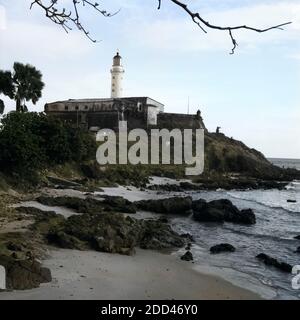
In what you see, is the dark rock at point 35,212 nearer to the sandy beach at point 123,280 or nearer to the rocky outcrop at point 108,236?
the rocky outcrop at point 108,236

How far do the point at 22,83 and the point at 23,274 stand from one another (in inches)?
1216

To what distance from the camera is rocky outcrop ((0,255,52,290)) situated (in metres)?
11.3

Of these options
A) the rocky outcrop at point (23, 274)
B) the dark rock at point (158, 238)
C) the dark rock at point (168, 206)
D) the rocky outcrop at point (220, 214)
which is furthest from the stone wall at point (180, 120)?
the rocky outcrop at point (23, 274)

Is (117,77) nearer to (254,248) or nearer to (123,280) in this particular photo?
(254,248)

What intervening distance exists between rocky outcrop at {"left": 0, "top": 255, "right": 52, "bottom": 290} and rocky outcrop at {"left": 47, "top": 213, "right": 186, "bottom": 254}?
4.44 m

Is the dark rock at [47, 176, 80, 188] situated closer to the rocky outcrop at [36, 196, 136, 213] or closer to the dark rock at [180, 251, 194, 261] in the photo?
the rocky outcrop at [36, 196, 136, 213]

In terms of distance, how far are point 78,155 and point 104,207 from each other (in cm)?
903

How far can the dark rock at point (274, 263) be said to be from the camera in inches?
691

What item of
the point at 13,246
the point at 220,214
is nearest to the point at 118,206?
the point at 220,214

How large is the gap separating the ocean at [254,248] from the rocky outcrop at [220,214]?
2.15 ft

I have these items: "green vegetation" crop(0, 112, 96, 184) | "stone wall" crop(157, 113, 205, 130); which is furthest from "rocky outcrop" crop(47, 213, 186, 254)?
"stone wall" crop(157, 113, 205, 130)

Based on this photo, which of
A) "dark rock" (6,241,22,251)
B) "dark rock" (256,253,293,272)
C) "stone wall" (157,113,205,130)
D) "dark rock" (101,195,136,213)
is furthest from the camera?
"stone wall" (157,113,205,130)

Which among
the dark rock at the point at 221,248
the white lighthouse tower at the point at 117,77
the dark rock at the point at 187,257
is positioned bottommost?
the dark rock at the point at 221,248

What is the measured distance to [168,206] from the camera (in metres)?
31.4
